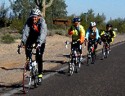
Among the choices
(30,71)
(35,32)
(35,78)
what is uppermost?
(35,32)

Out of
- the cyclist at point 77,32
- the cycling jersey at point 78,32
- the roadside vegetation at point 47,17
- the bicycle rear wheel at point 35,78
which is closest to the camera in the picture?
the bicycle rear wheel at point 35,78

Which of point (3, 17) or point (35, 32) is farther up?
point (3, 17)

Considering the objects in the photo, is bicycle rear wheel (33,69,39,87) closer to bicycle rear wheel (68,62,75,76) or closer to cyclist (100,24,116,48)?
bicycle rear wheel (68,62,75,76)

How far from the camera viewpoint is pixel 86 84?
12.8 m

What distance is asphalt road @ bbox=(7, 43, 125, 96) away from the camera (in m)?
11.2

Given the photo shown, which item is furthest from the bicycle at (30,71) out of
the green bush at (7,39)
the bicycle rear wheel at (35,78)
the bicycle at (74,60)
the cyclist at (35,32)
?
the green bush at (7,39)

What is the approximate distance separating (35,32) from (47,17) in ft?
166

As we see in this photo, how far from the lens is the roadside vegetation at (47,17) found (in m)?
44.8

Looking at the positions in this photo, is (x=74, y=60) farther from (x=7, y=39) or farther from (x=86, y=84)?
(x=7, y=39)

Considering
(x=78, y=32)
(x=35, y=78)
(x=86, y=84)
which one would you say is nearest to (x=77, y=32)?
(x=78, y=32)

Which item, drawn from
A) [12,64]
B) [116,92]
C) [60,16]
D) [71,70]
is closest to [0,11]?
[60,16]

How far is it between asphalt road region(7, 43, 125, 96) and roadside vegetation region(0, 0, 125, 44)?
18.6 metres

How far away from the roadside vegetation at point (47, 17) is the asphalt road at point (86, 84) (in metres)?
18.6

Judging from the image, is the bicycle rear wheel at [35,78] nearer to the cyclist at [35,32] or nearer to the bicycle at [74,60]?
the cyclist at [35,32]
